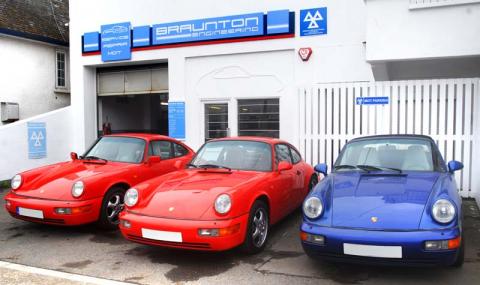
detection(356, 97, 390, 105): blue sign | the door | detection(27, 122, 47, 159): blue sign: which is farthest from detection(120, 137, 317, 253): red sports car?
detection(27, 122, 47, 159): blue sign

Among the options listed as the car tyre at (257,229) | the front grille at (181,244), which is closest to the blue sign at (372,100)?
the car tyre at (257,229)

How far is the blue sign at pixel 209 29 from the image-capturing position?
11.1 meters

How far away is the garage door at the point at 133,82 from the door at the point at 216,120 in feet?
6.27

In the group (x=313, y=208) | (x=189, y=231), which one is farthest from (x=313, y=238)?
(x=189, y=231)

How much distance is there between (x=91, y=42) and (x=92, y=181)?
Answer: 8688 millimetres

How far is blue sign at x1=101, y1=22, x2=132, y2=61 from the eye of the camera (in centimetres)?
1285

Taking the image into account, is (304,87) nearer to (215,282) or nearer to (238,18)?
(238,18)

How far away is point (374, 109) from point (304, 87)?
5.52 feet

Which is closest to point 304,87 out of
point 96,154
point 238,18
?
point 238,18

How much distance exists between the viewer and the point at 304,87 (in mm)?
9930

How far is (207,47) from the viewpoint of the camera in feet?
38.5

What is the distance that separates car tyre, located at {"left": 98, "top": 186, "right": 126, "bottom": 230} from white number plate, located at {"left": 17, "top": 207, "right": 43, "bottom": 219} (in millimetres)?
798

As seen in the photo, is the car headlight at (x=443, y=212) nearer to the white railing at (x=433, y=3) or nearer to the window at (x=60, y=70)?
the white railing at (x=433, y=3)

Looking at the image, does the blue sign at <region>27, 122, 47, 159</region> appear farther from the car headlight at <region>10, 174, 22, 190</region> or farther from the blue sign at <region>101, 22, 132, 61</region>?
the car headlight at <region>10, 174, 22, 190</region>
